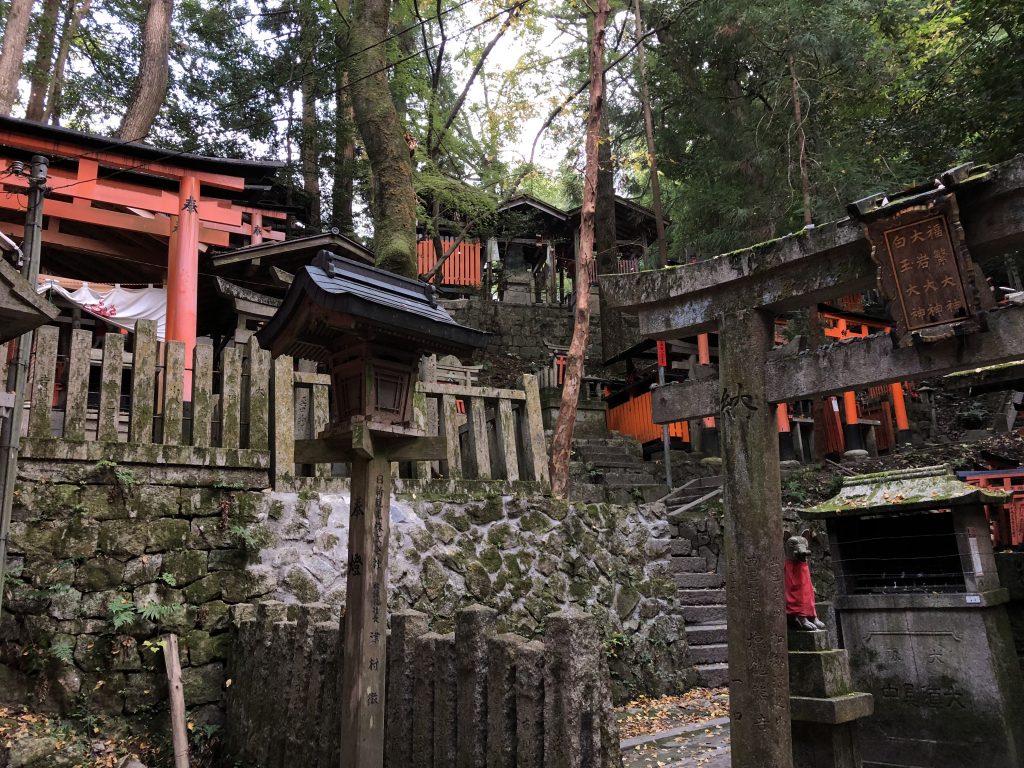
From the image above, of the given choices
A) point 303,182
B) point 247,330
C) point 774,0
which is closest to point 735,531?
point 247,330

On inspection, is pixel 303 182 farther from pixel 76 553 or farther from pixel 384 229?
pixel 76 553

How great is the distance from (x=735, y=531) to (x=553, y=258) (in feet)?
71.9

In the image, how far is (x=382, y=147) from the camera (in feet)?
39.7

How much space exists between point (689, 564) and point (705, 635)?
1.46 metres

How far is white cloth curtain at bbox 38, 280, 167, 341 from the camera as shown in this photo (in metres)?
12.9

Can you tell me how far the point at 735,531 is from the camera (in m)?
5.43

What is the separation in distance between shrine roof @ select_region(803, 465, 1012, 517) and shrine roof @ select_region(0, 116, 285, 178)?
10638mm

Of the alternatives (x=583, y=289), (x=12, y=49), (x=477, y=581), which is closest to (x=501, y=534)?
(x=477, y=581)

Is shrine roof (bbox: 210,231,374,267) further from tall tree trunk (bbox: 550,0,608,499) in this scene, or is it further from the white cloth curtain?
tall tree trunk (bbox: 550,0,608,499)

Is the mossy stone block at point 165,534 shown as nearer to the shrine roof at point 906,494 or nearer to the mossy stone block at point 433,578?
the mossy stone block at point 433,578

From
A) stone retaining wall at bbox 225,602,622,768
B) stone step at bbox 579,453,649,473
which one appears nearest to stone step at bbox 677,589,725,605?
stone step at bbox 579,453,649,473

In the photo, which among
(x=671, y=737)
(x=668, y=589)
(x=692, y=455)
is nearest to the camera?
(x=671, y=737)

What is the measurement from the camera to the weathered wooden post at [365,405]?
479 centimetres

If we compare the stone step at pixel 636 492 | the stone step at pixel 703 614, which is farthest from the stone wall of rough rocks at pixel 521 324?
the stone step at pixel 703 614
